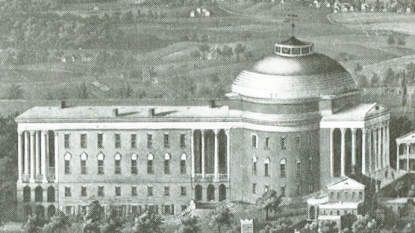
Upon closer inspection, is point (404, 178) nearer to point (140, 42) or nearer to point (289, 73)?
point (289, 73)

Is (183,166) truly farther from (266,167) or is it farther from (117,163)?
(266,167)

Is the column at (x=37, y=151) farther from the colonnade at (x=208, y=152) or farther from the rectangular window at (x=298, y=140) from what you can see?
the rectangular window at (x=298, y=140)

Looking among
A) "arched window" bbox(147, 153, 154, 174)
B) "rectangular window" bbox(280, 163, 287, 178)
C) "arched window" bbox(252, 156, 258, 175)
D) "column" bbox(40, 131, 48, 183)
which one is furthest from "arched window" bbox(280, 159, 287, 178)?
"column" bbox(40, 131, 48, 183)

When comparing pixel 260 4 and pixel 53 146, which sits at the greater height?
pixel 260 4

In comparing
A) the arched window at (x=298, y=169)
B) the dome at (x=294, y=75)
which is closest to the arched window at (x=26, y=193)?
the dome at (x=294, y=75)

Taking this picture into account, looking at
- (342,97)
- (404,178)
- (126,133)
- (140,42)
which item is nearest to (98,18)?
(140,42)

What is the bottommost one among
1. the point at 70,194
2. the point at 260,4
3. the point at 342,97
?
the point at 70,194
